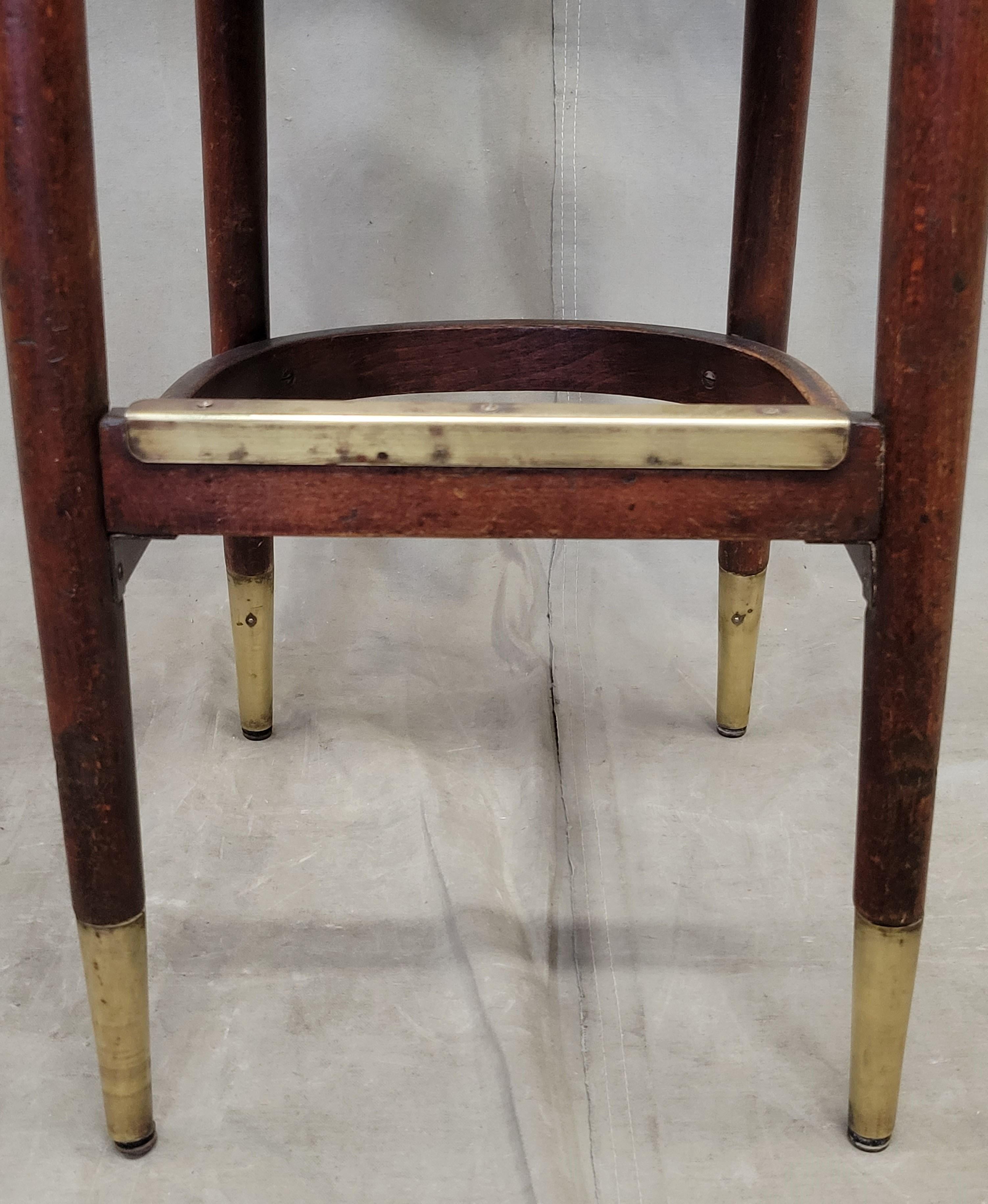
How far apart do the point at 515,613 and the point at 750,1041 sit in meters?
0.61

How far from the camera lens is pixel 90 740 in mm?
703

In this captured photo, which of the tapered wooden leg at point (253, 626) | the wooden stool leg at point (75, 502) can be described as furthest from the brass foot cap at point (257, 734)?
the wooden stool leg at point (75, 502)

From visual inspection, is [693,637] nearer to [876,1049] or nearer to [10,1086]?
[876,1049]

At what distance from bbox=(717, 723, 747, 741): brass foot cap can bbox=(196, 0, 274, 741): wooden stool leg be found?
1.30ft

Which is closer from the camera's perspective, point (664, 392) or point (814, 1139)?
point (814, 1139)

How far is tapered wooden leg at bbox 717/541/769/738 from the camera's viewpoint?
114 centimetres

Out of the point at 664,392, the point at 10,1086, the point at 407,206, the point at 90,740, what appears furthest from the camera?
the point at 407,206

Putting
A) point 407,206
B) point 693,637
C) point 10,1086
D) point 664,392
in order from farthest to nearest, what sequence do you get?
point 407,206
point 693,637
point 664,392
point 10,1086

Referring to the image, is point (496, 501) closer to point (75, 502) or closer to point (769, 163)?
point (75, 502)

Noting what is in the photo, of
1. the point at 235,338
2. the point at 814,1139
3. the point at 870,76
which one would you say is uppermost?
the point at 870,76

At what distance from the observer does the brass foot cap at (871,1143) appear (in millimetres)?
774

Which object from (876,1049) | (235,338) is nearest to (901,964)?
(876,1049)

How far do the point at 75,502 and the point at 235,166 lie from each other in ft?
1.38

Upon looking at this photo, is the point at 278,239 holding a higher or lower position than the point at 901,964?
higher
